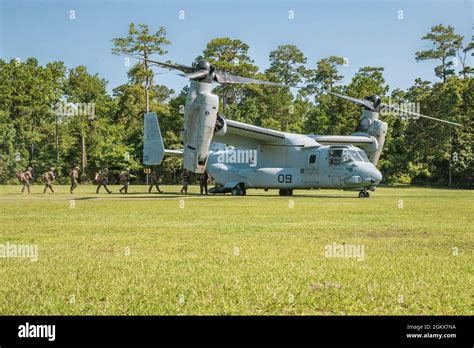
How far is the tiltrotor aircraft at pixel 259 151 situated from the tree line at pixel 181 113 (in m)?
25.8

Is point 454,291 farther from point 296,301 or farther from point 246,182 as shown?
point 246,182

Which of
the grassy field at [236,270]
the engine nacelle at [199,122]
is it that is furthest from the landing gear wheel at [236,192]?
the grassy field at [236,270]

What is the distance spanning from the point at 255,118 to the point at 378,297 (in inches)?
2823

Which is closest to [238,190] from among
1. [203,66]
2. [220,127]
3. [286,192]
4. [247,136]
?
[286,192]

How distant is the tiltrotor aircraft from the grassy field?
14692 mm

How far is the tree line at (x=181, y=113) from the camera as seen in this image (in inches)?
2559

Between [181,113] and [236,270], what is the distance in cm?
6500

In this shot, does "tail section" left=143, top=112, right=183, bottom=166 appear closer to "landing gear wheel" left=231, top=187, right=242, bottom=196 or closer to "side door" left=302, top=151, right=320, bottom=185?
"landing gear wheel" left=231, top=187, right=242, bottom=196

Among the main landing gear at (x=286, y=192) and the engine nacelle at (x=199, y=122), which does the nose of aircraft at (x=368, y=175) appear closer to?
the main landing gear at (x=286, y=192)

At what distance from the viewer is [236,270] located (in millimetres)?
8414

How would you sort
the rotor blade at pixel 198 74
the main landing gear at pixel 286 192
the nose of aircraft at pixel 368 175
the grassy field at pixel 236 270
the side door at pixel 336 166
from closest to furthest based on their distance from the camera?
the grassy field at pixel 236 270 → the rotor blade at pixel 198 74 → the nose of aircraft at pixel 368 175 → the side door at pixel 336 166 → the main landing gear at pixel 286 192
